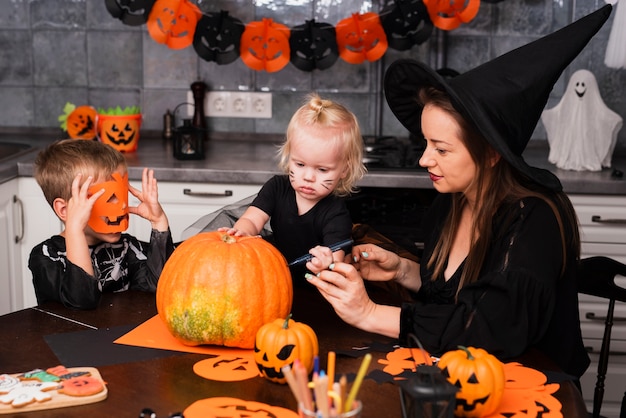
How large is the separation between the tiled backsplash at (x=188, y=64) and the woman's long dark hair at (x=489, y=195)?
1.83 metres

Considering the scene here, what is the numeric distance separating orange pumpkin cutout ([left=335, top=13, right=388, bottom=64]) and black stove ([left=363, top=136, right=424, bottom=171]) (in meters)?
0.35

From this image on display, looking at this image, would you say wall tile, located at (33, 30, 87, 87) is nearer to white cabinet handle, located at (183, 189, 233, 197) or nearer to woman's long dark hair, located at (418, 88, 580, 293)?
white cabinet handle, located at (183, 189, 233, 197)

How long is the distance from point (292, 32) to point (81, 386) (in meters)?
2.33

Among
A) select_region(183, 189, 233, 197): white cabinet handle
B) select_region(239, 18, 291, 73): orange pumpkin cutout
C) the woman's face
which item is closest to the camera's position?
the woman's face

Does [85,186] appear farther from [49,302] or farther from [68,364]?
[68,364]

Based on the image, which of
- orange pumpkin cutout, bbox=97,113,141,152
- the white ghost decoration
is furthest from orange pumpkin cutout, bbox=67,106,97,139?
the white ghost decoration

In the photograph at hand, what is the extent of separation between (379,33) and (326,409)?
2.56 metres

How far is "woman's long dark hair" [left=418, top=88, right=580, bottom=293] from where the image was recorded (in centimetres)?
175

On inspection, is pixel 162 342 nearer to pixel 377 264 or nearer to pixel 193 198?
pixel 377 264

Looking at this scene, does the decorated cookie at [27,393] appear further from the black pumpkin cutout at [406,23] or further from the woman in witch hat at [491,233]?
the black pumpkin cutout at [406,23]

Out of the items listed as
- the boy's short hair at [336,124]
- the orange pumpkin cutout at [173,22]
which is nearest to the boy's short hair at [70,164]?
the boy's short hair at [336,124]

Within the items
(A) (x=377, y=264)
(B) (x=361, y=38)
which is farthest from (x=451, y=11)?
(A) (x=377, y=264)

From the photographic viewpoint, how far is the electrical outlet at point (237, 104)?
3688 millimetres

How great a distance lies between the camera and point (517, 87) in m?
1.68
